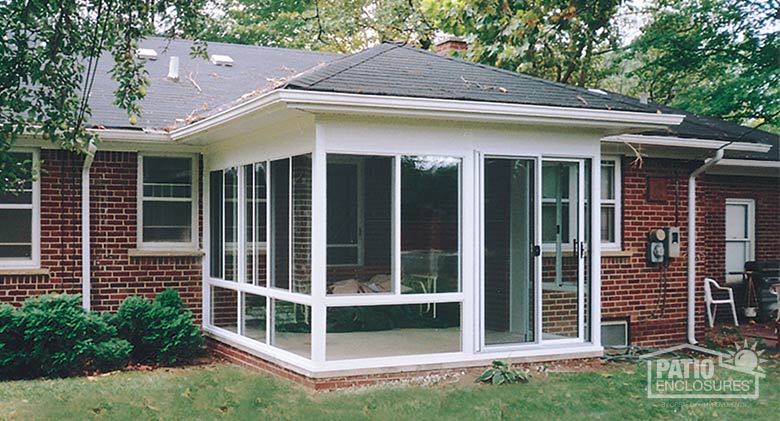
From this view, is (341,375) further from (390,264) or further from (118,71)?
(118,71)

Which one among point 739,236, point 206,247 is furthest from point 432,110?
point 739,236

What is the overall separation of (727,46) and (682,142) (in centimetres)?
665

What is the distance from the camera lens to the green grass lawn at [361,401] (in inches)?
293

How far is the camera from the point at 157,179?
11.4 metres

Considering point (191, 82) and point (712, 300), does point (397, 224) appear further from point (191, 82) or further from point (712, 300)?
point (712, 300)

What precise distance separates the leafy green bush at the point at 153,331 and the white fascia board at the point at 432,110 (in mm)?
2316

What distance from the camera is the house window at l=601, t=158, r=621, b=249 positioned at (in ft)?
38.0

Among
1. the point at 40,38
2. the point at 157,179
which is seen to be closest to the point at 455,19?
the point at 157,179

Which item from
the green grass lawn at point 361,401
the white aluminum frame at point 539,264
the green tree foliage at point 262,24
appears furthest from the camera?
the green tree foliage at point 262,24

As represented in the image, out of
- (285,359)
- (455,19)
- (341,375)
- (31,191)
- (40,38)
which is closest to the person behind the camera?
(40,38)

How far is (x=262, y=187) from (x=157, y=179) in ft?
7.44

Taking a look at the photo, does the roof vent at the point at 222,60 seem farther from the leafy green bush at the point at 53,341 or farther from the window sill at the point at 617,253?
the window sill at the point at 617,253

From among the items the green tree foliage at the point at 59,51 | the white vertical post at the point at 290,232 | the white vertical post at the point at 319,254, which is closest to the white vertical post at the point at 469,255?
the white vertical post at the point at 319,254

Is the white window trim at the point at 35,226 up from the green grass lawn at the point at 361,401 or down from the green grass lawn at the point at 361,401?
up
